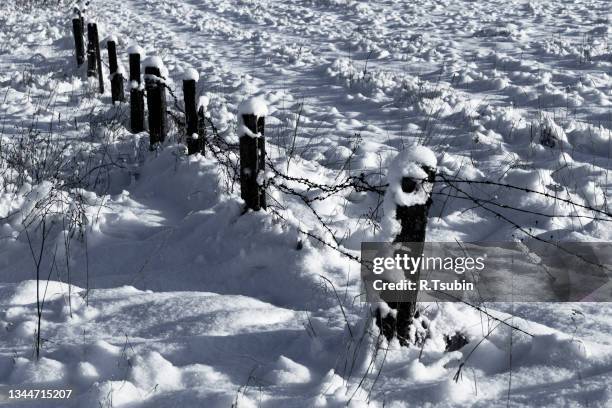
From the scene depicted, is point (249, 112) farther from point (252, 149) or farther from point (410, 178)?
point (410, 178)

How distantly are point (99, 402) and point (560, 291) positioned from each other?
3.08m

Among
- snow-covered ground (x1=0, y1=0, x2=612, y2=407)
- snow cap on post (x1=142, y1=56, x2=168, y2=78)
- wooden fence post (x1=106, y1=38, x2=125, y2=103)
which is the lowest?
snow-covered ground (x1=0, y1=0, x2=612, y2=407)

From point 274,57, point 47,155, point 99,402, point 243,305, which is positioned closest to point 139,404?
point 99,402

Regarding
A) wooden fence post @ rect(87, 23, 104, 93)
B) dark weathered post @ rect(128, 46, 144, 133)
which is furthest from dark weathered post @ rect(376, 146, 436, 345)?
wooden fence post @ rect(87, 23, 104, 93)

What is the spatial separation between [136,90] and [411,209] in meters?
5.36

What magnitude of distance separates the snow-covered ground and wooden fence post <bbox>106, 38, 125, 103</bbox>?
34cm

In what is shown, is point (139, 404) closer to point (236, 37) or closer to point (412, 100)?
point (412, 100)

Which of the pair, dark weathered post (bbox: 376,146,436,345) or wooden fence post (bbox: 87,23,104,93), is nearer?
dark weathered post (bbox: 376,146,436,345)

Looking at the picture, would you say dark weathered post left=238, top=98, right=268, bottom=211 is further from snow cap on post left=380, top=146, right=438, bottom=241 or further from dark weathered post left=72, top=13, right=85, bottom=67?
dark weathered post left=72, top=13, right=85, bottom=67

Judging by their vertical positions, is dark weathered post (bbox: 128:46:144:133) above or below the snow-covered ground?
above

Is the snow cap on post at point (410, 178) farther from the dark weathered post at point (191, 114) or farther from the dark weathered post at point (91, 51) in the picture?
the dark weathered post at point (91, 51)

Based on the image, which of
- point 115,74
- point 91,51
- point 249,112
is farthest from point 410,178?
point 91,51

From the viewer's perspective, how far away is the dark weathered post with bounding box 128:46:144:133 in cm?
704

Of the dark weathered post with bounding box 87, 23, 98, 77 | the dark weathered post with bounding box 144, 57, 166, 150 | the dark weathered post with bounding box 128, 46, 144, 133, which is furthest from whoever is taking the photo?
the dark weathered post with bounding box 87, 23, 98, 77
